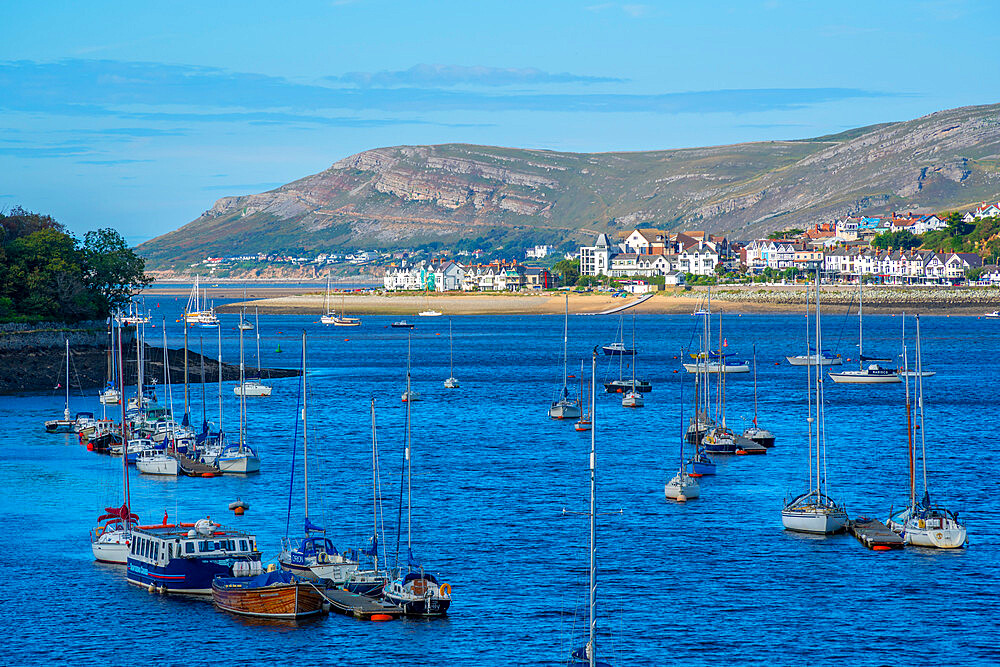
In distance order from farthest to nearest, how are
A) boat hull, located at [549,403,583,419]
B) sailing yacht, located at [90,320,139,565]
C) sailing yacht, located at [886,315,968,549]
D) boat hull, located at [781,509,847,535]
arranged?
boat hull, located at [549,403,583,419]
boat hull, located at [781,509,847,535]
sailing yacht, located at [886,315,968,549]
sailing yacht, located at [90,320,139,565]

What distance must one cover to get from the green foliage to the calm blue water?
22.7m

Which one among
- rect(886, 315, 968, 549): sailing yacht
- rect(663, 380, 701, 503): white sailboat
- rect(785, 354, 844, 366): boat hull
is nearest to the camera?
rect(886, 315, 968, 549): sailing yacht

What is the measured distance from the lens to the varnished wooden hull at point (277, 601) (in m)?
34.2

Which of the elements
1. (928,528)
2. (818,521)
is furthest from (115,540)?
(928,528)

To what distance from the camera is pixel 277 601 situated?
34.3m

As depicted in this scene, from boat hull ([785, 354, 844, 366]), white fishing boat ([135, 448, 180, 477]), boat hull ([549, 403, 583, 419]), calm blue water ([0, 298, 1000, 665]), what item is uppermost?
boat hull ([785, 354, 844, 366])

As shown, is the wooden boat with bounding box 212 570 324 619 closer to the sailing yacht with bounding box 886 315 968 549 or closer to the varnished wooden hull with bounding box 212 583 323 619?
the varnished wooden hull with bounding box 212 583 323 619

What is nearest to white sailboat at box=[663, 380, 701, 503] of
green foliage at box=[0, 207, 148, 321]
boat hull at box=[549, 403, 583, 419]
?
boat hull at box=[549, 403, 583, 419]

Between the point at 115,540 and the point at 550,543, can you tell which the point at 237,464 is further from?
the point at 550,543

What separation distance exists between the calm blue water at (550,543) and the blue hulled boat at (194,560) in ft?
2.36

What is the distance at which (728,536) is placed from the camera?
44062 mm

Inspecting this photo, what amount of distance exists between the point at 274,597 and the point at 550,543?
1220cm

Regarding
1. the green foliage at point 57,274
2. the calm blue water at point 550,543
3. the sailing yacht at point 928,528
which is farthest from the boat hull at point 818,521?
the green foliage at point 57,274

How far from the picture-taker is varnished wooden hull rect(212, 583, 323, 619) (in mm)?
34188
